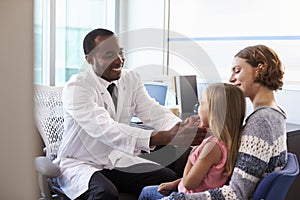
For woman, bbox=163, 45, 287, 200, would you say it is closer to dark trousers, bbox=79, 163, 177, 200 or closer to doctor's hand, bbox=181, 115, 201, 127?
doctor's hand, bbox=181, 115, 201, 127

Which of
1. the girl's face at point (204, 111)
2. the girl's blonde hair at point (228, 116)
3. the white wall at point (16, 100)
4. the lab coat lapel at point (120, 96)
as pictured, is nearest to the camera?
the white wall at point (16, 100)

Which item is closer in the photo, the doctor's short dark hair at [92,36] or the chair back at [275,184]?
the chair back at [275,184]

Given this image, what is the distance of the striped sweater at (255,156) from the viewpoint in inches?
55.4

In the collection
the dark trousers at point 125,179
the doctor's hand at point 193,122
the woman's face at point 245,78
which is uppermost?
the woman's face at point 245,78

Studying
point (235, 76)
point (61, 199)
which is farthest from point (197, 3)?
point (61, 199)

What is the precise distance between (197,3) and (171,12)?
29 cm

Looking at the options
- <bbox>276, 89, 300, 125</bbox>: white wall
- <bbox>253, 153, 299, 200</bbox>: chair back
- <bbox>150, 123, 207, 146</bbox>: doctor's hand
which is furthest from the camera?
<bbox>276, 89, 300, 125</bbox>: white wall

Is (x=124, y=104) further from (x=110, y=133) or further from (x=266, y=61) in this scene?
(x=266, y=61)

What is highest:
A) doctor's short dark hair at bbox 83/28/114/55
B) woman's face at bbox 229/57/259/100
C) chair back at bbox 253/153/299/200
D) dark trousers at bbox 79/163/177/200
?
doctor's short dark hair at bbox 83/28/114/55

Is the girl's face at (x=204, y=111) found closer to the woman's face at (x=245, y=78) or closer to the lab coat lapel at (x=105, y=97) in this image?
the woman's face at (x=245, y=78)

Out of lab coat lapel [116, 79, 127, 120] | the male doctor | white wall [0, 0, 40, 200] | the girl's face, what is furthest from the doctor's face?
white wall [0, 0, 40, 200]

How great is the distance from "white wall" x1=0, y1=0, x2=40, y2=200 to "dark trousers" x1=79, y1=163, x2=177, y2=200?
1.47 metres

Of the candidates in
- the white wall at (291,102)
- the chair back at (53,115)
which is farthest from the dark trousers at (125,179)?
the white wall at (291,102)

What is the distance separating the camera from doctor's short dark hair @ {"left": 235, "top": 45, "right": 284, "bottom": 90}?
154 centimetres
